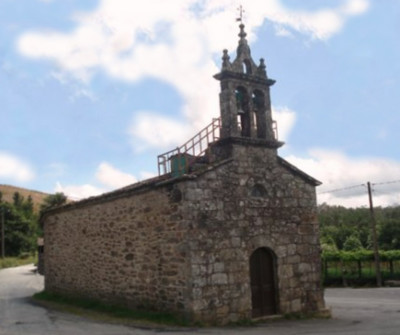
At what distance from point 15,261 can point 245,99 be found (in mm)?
44612

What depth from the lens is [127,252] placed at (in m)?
14.1

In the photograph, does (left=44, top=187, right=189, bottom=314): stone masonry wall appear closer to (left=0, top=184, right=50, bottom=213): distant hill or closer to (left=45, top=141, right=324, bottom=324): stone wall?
(left=45, top=141, right=324, bottom=324): stone wall

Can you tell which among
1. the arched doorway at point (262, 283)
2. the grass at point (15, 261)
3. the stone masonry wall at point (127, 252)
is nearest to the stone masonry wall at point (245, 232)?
the arched doorway at point (262, 283)

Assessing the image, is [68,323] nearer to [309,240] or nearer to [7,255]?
[309,240]

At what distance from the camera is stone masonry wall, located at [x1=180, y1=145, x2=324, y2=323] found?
11938 millimetres

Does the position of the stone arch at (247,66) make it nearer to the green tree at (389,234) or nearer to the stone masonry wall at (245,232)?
the stone masonry wall at (245,232)

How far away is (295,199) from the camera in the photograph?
14.5m

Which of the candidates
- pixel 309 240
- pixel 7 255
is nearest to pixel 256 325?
pixel 309 240

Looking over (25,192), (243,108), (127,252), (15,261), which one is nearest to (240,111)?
(243,108)

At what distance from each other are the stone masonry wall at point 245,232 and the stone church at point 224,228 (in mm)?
29

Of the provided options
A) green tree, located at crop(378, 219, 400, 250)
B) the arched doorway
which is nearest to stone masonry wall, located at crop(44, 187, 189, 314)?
the arched doorway

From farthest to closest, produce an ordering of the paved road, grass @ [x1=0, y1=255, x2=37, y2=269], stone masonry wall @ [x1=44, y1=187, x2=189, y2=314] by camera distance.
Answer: grass @ [x1=0, y1=255, x2=37, y2=269]
stone masonry wall @ [x1=44, y1=187, x2=189, y2=314]
the paved road

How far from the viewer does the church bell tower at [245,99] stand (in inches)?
527

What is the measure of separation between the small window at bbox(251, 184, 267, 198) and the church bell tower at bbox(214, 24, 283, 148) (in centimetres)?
131
